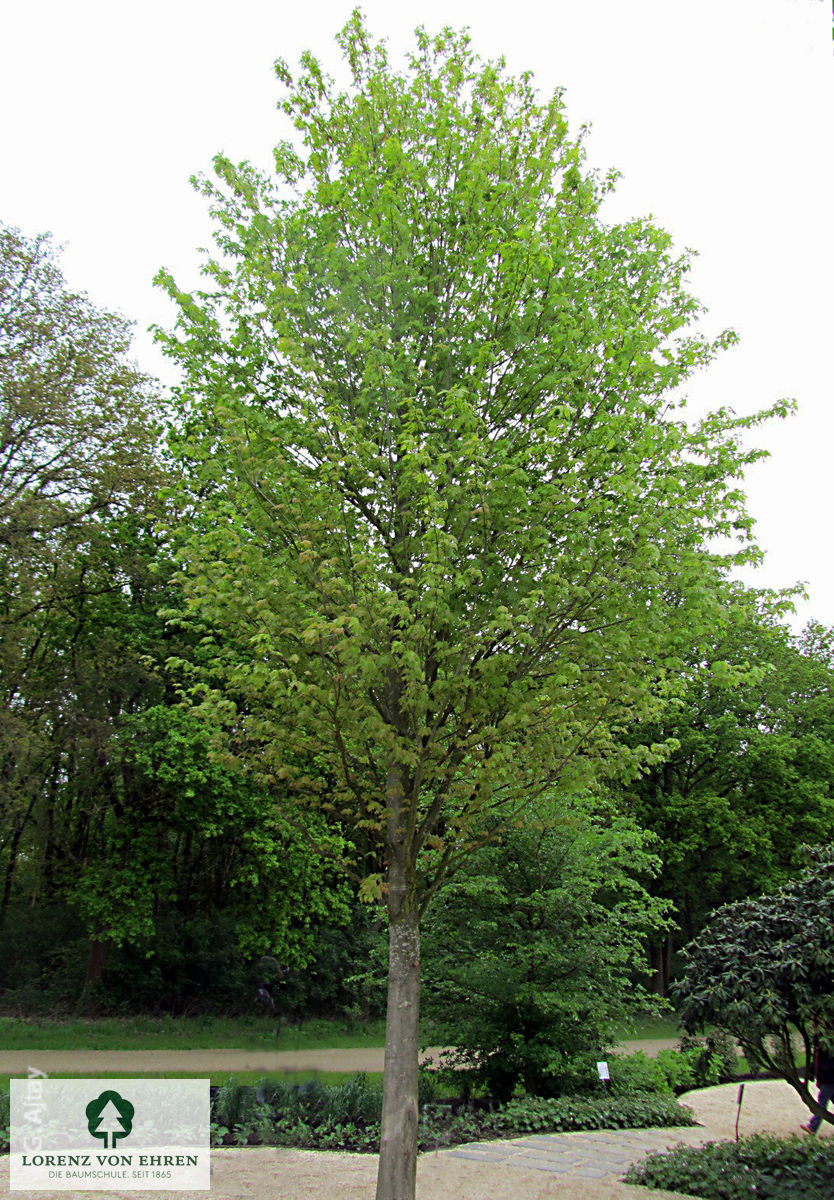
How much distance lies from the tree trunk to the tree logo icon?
2.80 metres

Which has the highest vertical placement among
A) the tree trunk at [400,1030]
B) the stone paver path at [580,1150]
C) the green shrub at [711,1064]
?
the tree trunk at [400,1030]

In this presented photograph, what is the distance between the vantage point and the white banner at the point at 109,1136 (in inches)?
229

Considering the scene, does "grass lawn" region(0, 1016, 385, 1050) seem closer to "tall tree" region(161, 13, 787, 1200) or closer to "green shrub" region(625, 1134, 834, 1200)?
"green shrub" region(625, 1134, 834, 1200)

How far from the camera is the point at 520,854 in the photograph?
378 inches

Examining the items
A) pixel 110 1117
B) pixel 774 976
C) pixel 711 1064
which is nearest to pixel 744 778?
pixel 711 1064

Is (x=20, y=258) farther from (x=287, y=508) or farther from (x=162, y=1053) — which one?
(x=162, y=1053)

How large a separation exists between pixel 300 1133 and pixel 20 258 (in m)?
13.8

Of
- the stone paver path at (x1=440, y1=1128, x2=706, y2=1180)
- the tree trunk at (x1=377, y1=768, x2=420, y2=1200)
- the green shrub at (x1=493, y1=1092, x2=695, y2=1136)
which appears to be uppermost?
the tree trunk at (x1=377, y1=768, x2=420, y2=1200)

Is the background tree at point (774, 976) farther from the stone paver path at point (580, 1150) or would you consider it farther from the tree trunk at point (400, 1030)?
the tree trunk at point (400, 1030)

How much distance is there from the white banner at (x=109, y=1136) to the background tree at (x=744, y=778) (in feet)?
51.5

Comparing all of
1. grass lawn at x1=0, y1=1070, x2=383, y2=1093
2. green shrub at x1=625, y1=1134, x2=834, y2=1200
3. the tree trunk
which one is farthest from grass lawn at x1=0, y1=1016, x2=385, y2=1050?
the tree trunk

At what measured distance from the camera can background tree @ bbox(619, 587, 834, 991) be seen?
2170cm

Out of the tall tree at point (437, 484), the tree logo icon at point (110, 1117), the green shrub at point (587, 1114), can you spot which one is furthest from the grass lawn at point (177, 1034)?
the tall tree at point (437, 484)

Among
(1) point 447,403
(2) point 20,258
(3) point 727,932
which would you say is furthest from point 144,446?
(3) point 727,932
